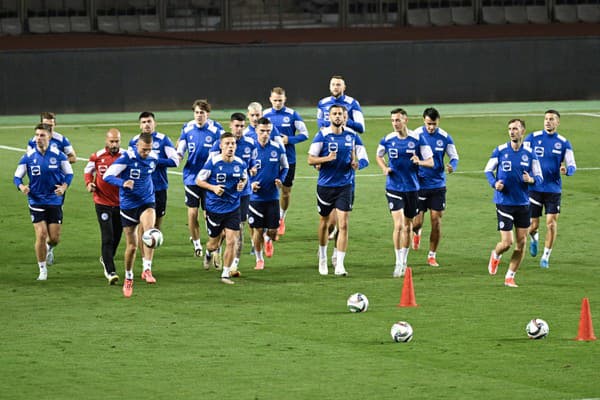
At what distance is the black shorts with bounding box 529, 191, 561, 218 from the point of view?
1992 centimetres

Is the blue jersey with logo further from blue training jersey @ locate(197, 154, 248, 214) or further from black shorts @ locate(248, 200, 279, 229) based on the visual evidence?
blue training jersey @ locate(197, 154, 248, 214)

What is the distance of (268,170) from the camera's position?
1930 centimetres

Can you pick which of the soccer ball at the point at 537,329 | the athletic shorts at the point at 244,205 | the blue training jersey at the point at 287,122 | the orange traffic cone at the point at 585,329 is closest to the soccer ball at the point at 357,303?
the soccer ball at the point at 537,329

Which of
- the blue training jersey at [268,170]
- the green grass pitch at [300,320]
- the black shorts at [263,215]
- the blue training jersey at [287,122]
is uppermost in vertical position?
the blue training jersey at [287,122]

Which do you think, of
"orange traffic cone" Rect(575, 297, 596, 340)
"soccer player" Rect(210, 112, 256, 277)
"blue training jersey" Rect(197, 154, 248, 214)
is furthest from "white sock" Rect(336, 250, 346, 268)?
"orange traffic cone" Rect(575, 297, 596, 340)

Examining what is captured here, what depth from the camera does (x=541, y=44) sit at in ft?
136

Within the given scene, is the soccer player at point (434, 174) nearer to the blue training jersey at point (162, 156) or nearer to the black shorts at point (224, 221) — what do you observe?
the black shorts at point (224, 221)

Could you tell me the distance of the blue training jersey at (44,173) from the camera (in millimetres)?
18578

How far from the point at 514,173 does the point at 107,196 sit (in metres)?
5.44

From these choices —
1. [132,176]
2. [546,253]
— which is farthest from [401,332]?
[546,253]

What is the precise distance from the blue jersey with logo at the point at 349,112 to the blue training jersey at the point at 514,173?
10.9 ft

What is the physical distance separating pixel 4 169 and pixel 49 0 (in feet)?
49.6

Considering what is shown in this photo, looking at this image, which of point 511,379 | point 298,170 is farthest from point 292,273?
point 298,170

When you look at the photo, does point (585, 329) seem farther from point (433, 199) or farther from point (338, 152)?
point (433, 199)
